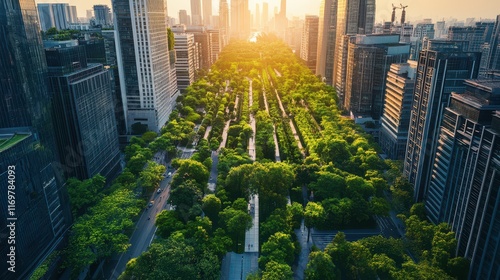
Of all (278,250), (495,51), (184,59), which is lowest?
(278,250)

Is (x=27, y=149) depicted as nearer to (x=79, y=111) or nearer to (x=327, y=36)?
(x=79, y=111)

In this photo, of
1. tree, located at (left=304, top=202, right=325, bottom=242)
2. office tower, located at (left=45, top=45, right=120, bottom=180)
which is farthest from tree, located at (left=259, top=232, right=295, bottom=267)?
office tower, located at (left=45, top=45, right=120, bottom=180)

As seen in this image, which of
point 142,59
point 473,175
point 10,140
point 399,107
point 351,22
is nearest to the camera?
point 10,140

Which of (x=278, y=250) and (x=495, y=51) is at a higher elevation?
(x=495, y=51)

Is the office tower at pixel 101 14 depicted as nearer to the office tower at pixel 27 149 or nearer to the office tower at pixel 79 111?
the office tower at pixel 79 111

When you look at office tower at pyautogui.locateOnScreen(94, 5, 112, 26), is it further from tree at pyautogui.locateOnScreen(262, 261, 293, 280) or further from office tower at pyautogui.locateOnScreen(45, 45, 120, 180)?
tree at pyautogui.locateOnScreen(262, 261, 293, 280)

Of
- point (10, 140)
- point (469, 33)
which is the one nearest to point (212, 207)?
point (10, 140)

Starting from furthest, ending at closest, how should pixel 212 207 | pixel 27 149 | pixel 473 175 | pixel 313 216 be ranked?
pixel 212 207 → pixel 313 216 → pixel 473 175 → pixel 27 149

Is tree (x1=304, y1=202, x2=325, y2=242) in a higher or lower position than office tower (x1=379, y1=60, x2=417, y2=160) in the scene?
lower
